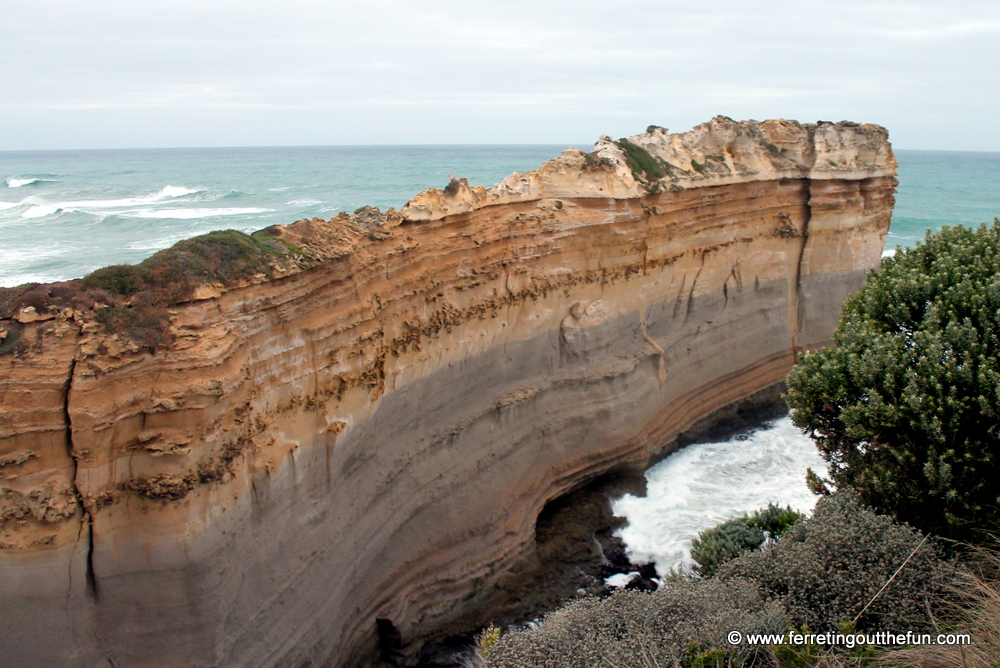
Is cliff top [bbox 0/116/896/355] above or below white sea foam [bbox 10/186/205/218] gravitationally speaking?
above

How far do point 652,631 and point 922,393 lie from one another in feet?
14.3

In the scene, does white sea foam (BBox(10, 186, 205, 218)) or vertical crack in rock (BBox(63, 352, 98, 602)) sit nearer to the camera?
vertical crack in rock (BBox(63, 352, 98, 602))

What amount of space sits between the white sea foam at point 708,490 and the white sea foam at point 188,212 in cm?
3257

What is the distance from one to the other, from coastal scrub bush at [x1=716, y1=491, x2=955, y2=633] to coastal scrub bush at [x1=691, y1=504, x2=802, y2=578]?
1.91m

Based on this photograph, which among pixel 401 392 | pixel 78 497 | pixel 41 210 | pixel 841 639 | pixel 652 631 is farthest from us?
pixel 41 210

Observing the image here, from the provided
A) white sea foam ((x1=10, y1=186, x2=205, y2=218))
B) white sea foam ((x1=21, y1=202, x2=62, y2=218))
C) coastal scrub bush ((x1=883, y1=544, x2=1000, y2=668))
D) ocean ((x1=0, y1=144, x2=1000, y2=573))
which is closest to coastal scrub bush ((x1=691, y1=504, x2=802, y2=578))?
ocean ((x1=0, y1=144, x2=1000, y2=573))

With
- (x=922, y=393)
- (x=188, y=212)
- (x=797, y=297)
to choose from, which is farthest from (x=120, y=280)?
(x=188, y=212)

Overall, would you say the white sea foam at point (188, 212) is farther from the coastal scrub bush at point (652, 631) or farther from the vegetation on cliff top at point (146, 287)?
the coastal scrub bush at point (652, 631)

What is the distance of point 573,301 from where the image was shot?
13836 millimetres

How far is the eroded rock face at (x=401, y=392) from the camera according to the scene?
7.11 metres

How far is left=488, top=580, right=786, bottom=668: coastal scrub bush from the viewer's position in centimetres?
683

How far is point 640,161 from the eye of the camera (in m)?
15.2

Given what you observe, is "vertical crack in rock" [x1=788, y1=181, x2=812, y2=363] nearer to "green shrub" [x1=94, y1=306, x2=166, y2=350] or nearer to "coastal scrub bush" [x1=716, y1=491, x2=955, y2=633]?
"coastal scrub bush" [x1=716, y1=491, x2=955, y2=633]

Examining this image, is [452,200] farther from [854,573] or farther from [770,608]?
[854,573]
